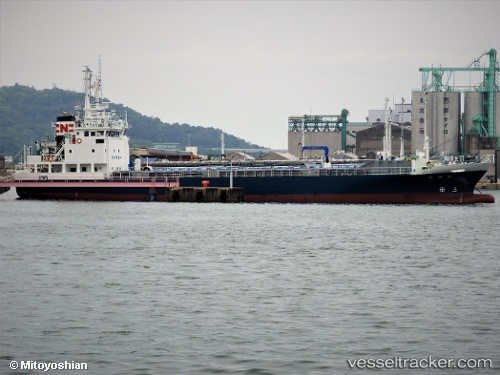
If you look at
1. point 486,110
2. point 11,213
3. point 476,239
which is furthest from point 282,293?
point 486,110

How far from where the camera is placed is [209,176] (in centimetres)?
8438

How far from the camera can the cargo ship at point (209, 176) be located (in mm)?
73625

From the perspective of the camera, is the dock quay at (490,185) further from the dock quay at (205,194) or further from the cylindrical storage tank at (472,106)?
the dock quay at (205,194)

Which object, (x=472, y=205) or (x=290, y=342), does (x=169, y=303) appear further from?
(x=472, y=205)

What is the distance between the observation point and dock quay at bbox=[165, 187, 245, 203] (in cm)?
7762

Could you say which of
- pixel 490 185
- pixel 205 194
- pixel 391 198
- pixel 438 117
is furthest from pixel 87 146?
pixel 438 117

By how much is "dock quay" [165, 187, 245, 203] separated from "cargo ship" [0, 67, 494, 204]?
25cm

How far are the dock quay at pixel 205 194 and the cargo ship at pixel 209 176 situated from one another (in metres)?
0.25

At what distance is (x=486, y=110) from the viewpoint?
495ft

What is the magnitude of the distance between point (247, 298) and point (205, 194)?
53.9 metres

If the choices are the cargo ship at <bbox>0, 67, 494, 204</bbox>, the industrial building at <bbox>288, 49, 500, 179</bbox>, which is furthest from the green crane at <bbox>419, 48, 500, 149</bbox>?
the cargo ship at <bbox>0, 67, 494, 204</bbox>

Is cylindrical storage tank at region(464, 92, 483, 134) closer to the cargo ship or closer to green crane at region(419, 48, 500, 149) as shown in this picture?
green crane at region(419, 48, 500, 149)

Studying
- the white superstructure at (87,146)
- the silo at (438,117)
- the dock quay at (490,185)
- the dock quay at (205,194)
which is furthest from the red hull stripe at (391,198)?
the silo at (438,117)

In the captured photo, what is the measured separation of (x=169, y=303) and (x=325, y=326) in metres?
5.55
